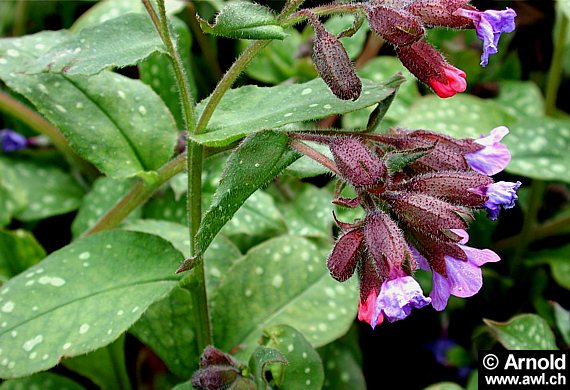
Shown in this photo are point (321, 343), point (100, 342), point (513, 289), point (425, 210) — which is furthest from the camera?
point (513, 289)

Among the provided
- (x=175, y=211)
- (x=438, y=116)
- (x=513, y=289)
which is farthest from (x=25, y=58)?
(x=513, y=289)

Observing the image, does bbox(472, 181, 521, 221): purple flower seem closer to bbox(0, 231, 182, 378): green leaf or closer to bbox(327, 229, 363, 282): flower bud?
bbox(327, 229, 363, 282): flower bud

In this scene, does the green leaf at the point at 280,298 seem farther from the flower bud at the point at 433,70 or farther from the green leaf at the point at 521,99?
the green leaf at the point at 521,99

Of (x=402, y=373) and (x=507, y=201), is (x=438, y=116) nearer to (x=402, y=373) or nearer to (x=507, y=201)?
(x=402, y=373)

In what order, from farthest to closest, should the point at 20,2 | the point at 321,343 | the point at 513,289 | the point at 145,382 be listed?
the point at 20,2
the point at 513,289
the point at 145,382
the point at 321,343

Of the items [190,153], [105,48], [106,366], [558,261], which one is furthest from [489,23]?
[106,366]

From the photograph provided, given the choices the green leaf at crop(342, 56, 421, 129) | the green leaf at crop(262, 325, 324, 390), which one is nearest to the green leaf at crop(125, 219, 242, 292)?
the green leaf at crop(262, 325, 324, 390)
